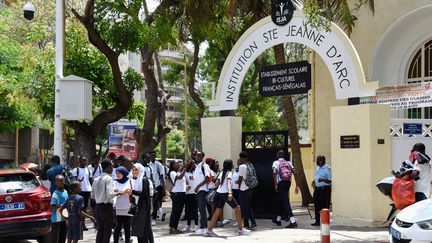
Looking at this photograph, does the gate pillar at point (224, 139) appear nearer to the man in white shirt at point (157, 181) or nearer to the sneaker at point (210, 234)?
the man in white shirt at point (157, 181)

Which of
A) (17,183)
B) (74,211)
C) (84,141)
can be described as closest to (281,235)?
(74,211)

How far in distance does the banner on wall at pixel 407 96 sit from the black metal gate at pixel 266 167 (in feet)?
12.0

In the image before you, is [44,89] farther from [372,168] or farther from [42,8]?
[42,8]

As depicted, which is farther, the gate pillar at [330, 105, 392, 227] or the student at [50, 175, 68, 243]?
the gate pillar at [330, 105, 392, 227]

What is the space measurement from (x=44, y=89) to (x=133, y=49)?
294cm

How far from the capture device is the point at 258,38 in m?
16.1

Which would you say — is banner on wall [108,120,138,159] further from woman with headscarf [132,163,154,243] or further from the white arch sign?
woman with headscarf [132,163,154,243]

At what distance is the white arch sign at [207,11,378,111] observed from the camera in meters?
14.1

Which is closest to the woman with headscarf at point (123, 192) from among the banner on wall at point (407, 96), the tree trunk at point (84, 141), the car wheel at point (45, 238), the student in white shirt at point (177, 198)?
the car wheel at point (45, 238)

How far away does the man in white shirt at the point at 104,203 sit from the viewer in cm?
1021

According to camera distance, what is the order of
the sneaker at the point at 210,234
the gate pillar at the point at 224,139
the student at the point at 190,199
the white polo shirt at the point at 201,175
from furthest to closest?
the gate pillar at the point at 224,139
the student at the point at 190,199
the white polo shirt at the point at 201,175
the sneaker at the point at 210,234

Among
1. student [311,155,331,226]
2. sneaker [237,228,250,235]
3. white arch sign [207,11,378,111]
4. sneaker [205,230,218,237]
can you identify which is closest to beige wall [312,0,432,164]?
white arch sign [207,11,378,111]

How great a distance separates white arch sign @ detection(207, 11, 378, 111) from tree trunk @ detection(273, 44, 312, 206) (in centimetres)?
316

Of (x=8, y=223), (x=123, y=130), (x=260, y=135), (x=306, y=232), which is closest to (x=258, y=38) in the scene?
(x=260, y=135)
